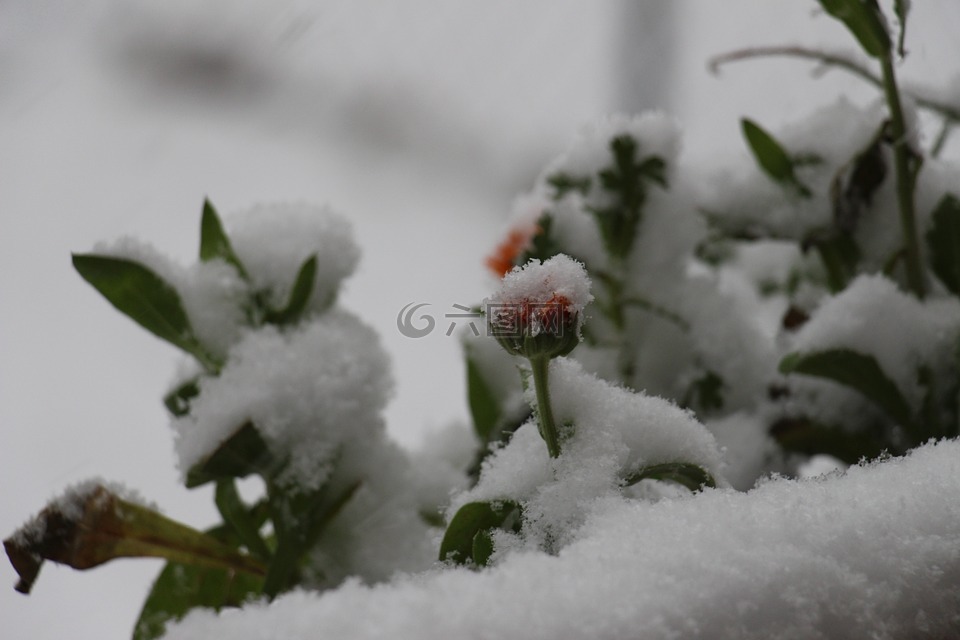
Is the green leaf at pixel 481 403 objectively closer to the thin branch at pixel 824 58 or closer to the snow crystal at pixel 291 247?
→ the snow crystal at pixel 291 247

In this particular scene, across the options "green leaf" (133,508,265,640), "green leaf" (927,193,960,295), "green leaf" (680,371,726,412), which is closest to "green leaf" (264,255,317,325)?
"green leaf" (133,508,265,640)

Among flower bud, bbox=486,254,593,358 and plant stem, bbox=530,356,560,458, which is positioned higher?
flower bud, bbox=486,254,593,358

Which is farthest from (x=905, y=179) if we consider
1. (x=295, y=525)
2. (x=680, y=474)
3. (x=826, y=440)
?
(x=295, y=525)

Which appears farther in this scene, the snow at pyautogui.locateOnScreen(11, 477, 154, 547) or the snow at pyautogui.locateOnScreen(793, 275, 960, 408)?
the snow at pyautogui.locateOnScreen(793, 275, 960, 408)

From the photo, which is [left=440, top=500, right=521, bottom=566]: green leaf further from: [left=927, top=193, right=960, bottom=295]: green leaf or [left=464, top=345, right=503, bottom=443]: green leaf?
[left=927, top=193, right=960, bottom=295]: green leaf

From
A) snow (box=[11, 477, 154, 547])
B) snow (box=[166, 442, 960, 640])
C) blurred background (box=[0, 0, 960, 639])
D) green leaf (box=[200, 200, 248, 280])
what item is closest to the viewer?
snow (box=[166, 442, 960, 640])
